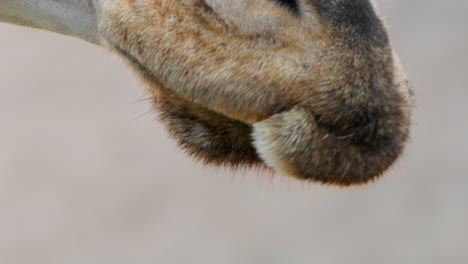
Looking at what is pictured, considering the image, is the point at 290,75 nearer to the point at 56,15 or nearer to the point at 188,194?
the point at 56,15

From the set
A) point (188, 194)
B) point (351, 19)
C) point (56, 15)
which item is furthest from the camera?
point (188, 194)

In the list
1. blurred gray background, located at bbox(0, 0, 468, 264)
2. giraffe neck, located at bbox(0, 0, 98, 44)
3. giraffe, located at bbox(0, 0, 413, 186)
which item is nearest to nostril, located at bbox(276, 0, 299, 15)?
giraffe, located at bbox(0, 0, 413, 186)

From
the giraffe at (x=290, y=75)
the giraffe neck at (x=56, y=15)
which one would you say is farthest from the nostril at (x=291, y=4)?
the giraffe neck at (x=56, y=15)

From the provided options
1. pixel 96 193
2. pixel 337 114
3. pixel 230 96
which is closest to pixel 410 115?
pixel 337 114

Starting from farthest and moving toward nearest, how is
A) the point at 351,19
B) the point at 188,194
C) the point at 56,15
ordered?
the point at 188,194, the point at 56,15, the point at 351,19

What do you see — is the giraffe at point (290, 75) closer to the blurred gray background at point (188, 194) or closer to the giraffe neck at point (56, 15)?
the giraffe neck at point (56, 15)

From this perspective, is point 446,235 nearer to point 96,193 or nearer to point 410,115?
point 96,193

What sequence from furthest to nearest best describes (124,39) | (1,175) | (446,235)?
(1,175) < (446,235) < (124,39)

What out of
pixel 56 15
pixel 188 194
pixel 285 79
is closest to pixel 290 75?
pixel 285 79

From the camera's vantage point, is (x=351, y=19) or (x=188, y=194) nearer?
(x=351, y=19)
